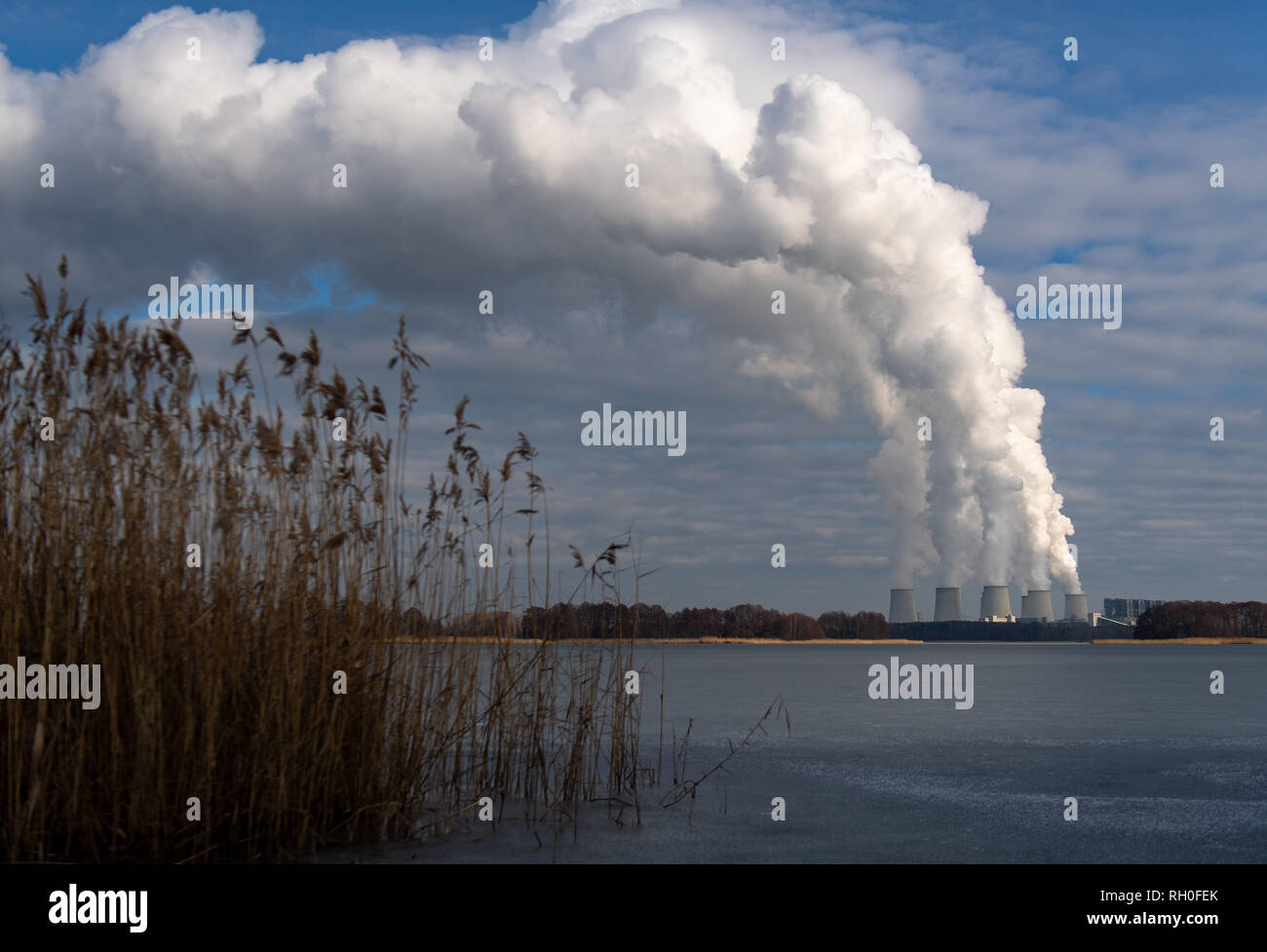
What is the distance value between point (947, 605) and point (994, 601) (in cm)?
595

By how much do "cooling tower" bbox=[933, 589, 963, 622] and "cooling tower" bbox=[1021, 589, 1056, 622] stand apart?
5.10 meters

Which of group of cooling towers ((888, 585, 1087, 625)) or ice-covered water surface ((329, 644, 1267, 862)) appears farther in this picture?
Answer: group of cooling towers ((888, 585, 1087, 625))

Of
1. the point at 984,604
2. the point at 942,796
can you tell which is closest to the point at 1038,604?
the point at 984,604

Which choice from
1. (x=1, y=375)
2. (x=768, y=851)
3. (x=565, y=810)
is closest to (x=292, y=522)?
(x=1, y=375)

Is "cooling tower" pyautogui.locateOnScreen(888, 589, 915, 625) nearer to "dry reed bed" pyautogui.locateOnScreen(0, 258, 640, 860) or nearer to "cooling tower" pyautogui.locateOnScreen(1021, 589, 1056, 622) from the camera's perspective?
"cooling tower" pyautogui.locateOnScreen(1021, 589, 1056, 622)

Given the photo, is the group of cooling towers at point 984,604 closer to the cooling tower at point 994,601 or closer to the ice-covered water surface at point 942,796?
the cooling tower at point 994,601

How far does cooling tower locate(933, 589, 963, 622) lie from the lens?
80.2 metres

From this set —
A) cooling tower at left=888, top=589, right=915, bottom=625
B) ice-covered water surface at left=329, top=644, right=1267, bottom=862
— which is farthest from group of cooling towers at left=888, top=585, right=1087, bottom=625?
ice-covered water surface at left=329, top=644, right=1267, bottom=862

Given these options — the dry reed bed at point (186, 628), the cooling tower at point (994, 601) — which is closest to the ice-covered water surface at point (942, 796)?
the dry reed bed at point (186, 628)

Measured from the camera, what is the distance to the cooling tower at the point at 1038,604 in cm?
7881

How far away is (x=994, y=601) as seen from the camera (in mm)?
75438

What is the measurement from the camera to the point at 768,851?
7305 mm
